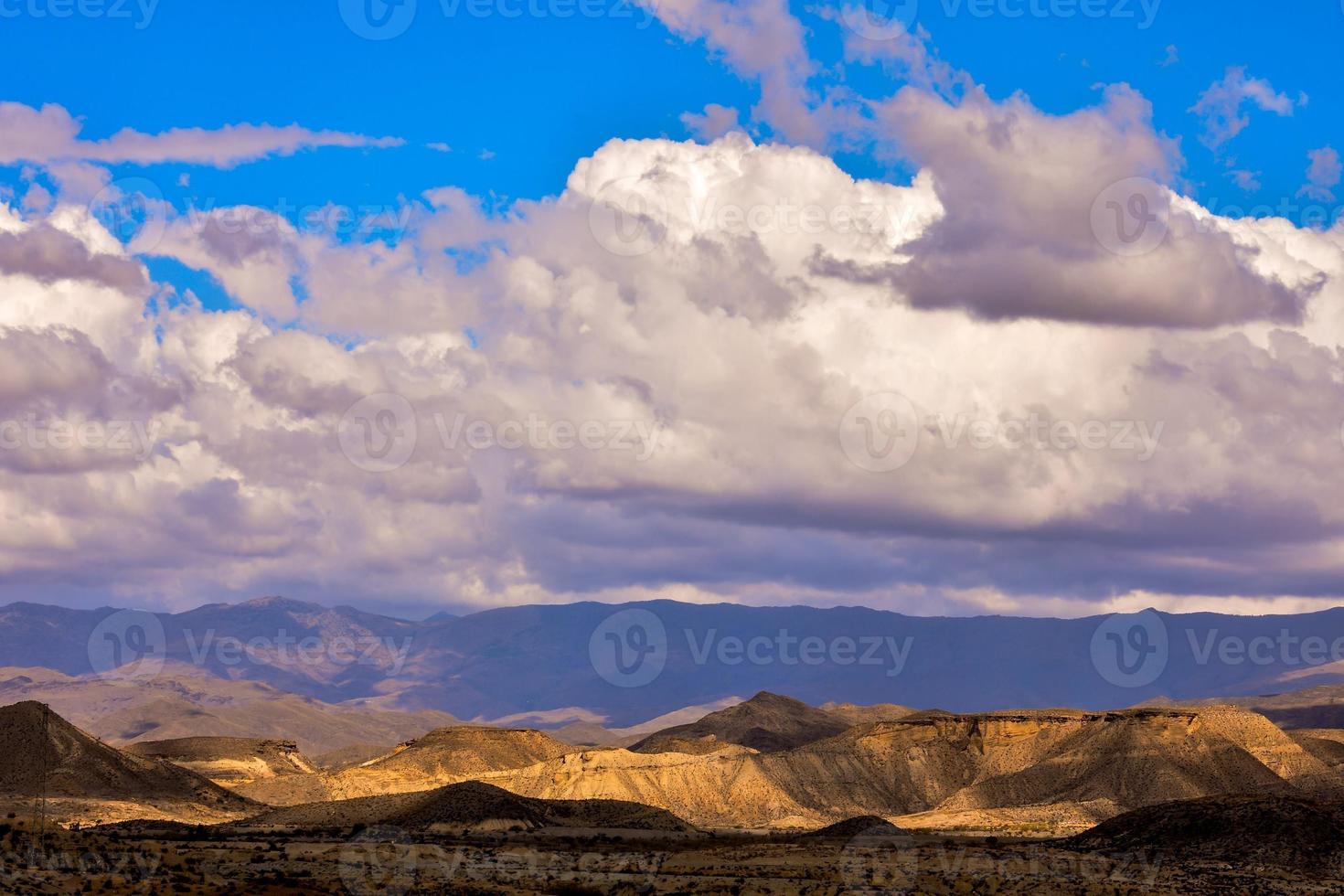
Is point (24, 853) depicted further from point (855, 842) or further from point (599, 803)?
point (599, 803)

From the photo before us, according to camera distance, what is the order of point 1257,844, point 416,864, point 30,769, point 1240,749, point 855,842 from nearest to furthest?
point 416,864 → point 1257,844 → point 855,842 → point 30,769 → point 1240,749

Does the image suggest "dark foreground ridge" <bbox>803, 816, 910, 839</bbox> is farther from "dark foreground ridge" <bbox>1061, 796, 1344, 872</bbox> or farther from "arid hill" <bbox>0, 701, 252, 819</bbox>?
"arid hill" <bbox>0, 701, 252, 819</bbox>

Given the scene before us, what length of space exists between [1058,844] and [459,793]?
4646cm

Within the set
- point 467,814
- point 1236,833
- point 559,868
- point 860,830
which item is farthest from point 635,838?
point 1236,833

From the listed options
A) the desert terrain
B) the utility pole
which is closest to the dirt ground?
the desert terrain

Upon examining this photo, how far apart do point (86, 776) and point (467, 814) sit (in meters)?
55.9

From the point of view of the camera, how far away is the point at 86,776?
561 ft

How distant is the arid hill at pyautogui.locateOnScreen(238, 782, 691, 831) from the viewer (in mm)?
131375

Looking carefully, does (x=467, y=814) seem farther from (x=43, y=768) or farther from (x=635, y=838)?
(x=43, y=768)

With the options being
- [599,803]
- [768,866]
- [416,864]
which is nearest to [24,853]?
[416,864]

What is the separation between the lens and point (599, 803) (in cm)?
15312

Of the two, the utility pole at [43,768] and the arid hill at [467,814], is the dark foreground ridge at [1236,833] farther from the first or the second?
the utility pole at [43,768]

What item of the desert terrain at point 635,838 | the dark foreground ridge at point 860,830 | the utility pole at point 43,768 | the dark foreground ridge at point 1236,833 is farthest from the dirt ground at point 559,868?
the utility pole at point 43,768

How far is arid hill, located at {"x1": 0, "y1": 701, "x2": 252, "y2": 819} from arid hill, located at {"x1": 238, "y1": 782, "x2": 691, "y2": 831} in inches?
946
